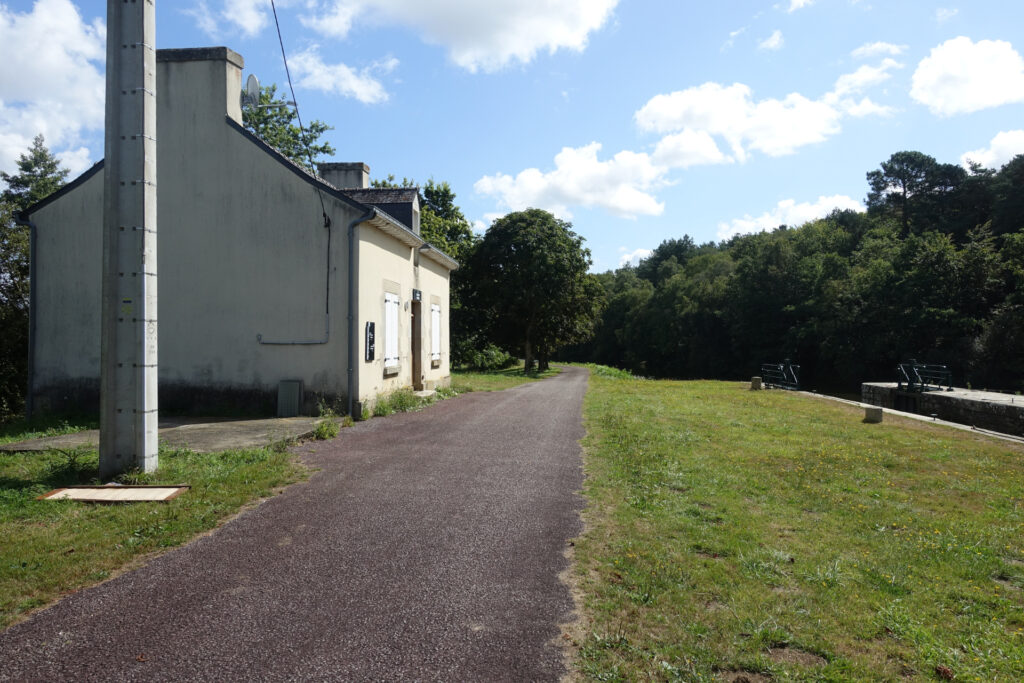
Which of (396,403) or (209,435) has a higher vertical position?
(396,403)

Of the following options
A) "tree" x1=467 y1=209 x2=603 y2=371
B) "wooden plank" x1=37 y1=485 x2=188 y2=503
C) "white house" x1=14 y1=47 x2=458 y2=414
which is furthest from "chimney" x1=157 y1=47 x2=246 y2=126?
"tree" x1=467 y1=209 x2=603 y2=371

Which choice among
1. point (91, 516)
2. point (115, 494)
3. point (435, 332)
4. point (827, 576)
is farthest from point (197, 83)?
point (827, 576)

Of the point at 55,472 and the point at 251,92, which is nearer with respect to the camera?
the point at 55,472

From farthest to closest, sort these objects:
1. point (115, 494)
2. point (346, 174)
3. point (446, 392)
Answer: point (446, 392)
point (346, 174)
point (115, 494)

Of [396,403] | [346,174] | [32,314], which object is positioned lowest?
[396,403]

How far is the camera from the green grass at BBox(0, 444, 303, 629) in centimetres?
406

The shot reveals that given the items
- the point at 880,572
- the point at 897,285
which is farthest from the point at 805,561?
the point at 897,285

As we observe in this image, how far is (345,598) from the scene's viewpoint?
150 inches

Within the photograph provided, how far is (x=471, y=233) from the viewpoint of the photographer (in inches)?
1684

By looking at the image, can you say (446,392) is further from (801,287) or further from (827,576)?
(801,287)

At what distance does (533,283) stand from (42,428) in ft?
83.5

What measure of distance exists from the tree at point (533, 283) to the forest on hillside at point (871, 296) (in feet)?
14.0

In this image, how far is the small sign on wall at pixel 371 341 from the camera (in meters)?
12.6

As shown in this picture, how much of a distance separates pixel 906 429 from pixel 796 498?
7.71 metres
